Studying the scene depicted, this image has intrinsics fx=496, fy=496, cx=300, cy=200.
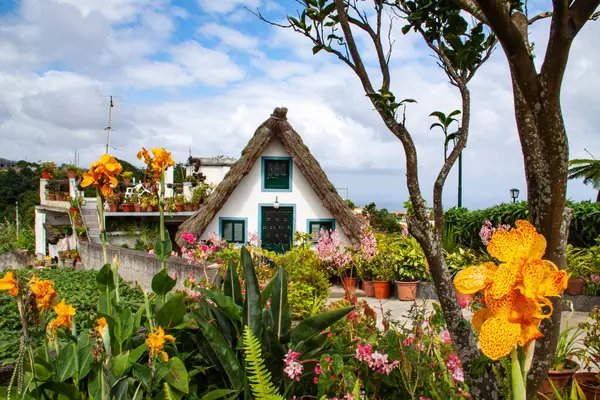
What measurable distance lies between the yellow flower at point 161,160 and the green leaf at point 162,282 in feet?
1.65

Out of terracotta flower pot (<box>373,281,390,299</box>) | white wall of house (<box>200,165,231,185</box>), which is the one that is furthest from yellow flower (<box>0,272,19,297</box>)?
white wall of house (<box>200,165,231,185</box>)

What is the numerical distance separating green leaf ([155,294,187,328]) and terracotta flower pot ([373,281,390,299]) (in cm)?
749

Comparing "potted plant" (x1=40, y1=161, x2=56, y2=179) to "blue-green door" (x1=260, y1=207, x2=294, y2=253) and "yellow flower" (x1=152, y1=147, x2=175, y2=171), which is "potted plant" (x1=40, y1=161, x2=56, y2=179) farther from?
"yellow flower" (x1=152, y1=147, x2=175, y2=171)

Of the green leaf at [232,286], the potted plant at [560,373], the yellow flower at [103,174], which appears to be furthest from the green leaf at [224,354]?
the potted plant at [560,373]

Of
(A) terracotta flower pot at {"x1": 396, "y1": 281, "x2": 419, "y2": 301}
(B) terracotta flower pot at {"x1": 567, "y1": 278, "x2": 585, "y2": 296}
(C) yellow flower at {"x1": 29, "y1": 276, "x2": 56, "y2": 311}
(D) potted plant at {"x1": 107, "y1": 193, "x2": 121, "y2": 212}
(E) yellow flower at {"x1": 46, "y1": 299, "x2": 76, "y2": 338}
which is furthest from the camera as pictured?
(D) potted plant at {"x1": 107, "y1": 193, "x2": 121, "y2": 212}

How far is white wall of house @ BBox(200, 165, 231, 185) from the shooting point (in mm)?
19656

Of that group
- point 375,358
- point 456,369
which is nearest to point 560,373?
point 456,369

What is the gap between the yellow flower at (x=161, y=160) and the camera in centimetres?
233

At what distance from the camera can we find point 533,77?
187 cm

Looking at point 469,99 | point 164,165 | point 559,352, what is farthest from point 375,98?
point 559,352

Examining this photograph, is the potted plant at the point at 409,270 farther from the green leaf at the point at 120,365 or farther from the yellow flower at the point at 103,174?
the yellow flower at the point at 103,174

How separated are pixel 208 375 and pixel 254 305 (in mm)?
456

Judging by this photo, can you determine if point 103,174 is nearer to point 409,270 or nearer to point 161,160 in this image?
point 161,160

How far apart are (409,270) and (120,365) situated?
7962 millimetres
